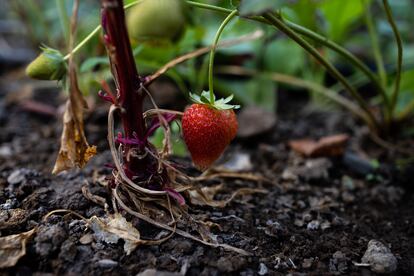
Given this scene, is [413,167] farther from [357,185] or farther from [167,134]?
[167,134]

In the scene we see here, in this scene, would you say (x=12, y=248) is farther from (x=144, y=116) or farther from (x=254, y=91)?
(x=254, y=91)

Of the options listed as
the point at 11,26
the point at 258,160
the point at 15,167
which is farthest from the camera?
the point at 11,26

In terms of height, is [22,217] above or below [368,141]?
above

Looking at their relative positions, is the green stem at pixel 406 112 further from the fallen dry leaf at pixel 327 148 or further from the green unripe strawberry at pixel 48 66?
the green unripe strawberry at pixel 48 66

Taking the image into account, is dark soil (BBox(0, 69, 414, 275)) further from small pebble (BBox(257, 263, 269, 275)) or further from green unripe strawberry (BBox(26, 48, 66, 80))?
green unripe strawberry (BBox(26, 48, 66, 80))

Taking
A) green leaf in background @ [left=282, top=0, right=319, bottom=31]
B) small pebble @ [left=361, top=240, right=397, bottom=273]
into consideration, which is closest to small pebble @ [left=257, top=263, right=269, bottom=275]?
small pebble @ [left=361, top=240, right=397, bottom=273]

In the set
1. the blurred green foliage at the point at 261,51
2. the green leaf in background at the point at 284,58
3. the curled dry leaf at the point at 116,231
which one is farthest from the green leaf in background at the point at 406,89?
the curled dry leaf at the point at 116,231

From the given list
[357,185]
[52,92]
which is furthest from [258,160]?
[52,92]

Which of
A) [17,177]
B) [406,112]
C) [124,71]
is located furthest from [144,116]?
[406,112]
